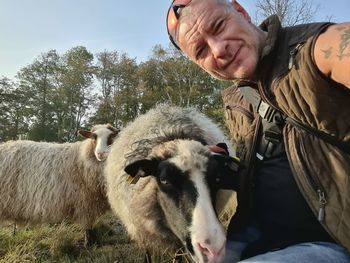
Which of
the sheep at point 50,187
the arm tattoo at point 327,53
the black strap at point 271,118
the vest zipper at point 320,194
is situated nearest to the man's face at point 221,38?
the black strap at point 271,118

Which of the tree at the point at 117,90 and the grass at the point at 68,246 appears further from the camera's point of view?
the tree at the point at 117,90

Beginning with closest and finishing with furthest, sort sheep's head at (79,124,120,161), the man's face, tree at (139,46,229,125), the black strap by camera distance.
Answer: the black strap < the man's face < sheep's head at (79,124,120,161) < tree at (139,46,229,125)

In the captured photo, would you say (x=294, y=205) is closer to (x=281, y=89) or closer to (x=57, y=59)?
(x=281, y=89)

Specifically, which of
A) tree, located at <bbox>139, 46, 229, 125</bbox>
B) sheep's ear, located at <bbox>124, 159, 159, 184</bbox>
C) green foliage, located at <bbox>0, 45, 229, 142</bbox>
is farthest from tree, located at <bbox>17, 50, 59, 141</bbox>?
sheep's ear, located at <bbox>124, 159, 159, 184</bbox>

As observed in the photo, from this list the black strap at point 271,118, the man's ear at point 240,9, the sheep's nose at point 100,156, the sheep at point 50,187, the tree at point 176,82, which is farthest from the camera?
the tree at point 176,82

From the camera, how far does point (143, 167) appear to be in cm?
325

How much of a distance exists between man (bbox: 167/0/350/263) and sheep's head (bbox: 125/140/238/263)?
0.61 ft

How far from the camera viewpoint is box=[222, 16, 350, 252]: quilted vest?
1618 millimetres

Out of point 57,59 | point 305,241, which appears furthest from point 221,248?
point 57,59

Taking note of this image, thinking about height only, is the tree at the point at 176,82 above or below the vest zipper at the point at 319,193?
above

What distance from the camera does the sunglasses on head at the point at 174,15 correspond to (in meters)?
2.40

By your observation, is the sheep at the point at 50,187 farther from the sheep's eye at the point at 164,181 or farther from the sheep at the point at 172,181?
the sheep's eye at the point at 164,181

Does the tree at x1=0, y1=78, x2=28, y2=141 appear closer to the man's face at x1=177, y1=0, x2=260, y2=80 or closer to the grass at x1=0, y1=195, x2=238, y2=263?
the grass at x1=0, y1=195, x2=238, y2=263

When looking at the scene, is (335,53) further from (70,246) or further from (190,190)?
(70,246)
